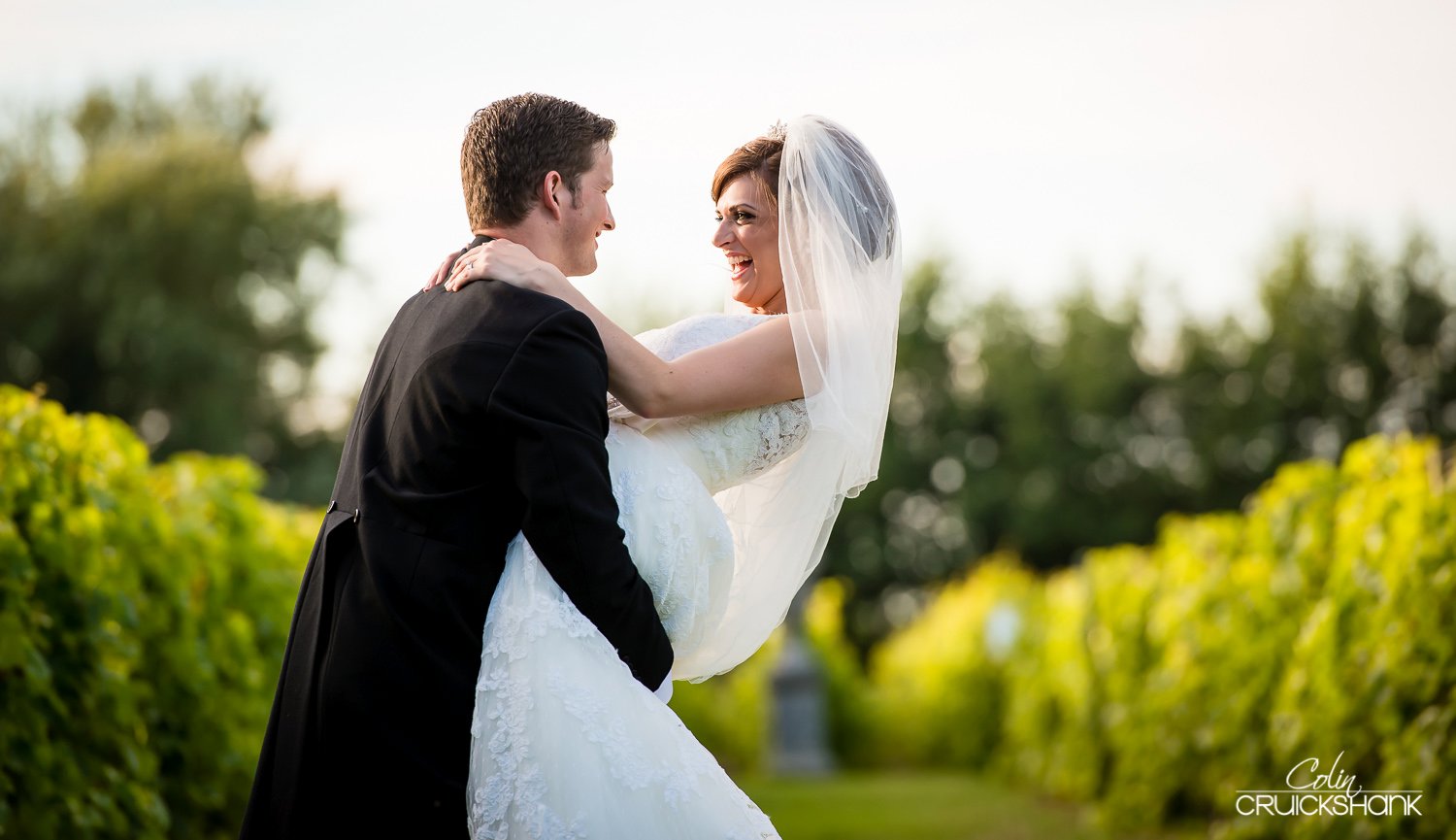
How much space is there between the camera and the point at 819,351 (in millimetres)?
3156

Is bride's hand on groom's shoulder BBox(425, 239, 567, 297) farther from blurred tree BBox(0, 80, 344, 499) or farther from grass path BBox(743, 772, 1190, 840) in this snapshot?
blurred tree BBox(0, 80, 344, 499)

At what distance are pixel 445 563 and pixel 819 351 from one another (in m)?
1.11

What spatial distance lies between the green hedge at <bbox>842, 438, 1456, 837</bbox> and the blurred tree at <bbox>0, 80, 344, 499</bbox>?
794 inches

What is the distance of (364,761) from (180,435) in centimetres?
2686

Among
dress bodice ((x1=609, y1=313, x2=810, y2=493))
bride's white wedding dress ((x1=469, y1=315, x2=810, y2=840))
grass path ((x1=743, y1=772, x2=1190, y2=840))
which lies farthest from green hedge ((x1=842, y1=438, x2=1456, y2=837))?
bride's white wedding dress ((x1=469, y1=315, x2=810, y2=840))

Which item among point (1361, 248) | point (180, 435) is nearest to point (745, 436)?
point (180, 435)

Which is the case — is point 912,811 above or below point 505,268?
below

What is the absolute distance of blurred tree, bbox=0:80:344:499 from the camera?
26672 millimetres

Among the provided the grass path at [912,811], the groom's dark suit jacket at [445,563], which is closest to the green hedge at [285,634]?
the grass path at [912,811]

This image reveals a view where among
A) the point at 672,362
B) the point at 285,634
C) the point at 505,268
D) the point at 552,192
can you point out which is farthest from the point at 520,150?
the point at 285,634

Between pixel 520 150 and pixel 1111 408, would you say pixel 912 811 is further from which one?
pixel 1111 408

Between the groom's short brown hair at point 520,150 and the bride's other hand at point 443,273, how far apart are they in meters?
0.10

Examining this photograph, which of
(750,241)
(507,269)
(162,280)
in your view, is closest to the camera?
(507,269)

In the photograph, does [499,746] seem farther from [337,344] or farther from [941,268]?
[941,268]
